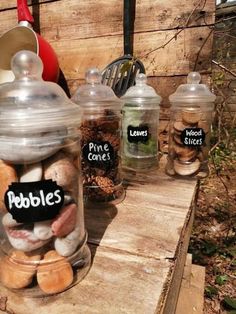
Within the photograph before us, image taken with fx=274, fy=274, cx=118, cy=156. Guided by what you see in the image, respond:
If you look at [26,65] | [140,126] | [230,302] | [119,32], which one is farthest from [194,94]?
[230,302]

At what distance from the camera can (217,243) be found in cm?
126

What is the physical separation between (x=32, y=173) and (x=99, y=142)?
0.25 metres

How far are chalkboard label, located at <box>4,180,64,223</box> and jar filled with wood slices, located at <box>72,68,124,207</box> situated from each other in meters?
0.25

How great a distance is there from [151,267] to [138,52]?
2.56 ft

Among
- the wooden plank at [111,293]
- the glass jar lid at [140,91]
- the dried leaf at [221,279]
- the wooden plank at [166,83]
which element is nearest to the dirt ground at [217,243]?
Result: the dried leaf at [221,279]

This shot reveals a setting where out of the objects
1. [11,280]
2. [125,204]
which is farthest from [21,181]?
[125,204]

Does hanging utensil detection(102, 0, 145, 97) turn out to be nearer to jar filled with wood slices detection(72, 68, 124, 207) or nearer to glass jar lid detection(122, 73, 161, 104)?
glass jar lid detection(122, 73, 161, 104)

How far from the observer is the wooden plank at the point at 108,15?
2.87 feet

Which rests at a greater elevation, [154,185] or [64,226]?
[64,226]

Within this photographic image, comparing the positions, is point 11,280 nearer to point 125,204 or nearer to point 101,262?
point 101,262

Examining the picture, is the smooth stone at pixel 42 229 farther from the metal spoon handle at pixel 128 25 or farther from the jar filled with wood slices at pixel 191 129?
the metal spoon handle at pixel 128 25

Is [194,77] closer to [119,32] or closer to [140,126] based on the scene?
[140,126]

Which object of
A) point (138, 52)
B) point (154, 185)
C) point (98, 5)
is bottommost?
point (154, 185)

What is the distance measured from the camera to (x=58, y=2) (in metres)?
1.04
